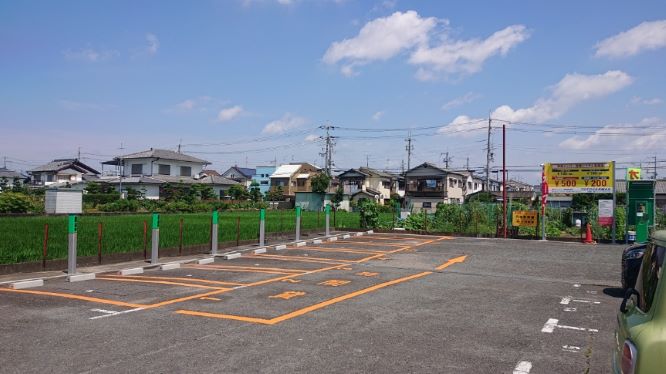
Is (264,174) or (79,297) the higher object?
(264,174)

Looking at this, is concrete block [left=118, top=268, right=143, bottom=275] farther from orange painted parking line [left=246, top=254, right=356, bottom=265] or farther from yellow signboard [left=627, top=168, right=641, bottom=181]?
yellow signboard [left=627, top=168, right=641, bottom=181]

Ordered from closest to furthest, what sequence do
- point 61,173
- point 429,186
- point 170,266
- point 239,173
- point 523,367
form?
1. point 523,367
2. point 170,266
3. point 429,186
4. point 61,173
5. point 239,173

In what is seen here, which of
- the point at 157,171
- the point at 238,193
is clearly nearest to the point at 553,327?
the point at 238,193

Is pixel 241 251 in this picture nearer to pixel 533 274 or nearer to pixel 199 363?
pixel 533 274

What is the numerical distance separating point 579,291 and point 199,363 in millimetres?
7420

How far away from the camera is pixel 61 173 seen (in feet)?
206

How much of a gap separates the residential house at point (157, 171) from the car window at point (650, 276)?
4994 cm

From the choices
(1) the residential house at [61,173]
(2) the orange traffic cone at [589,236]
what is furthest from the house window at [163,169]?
(2) the orange traffic cone at [589,236]

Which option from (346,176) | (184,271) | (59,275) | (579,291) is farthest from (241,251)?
(346,176)

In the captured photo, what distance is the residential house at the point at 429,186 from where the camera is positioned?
56000 millimetres

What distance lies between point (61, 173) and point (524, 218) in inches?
2329

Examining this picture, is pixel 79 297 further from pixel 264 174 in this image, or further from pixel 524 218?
pixel 264 174

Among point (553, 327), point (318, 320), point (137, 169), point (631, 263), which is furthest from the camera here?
point (137, 169)

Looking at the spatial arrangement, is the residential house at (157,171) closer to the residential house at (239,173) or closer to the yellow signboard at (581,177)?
the residential house at (239,173)
